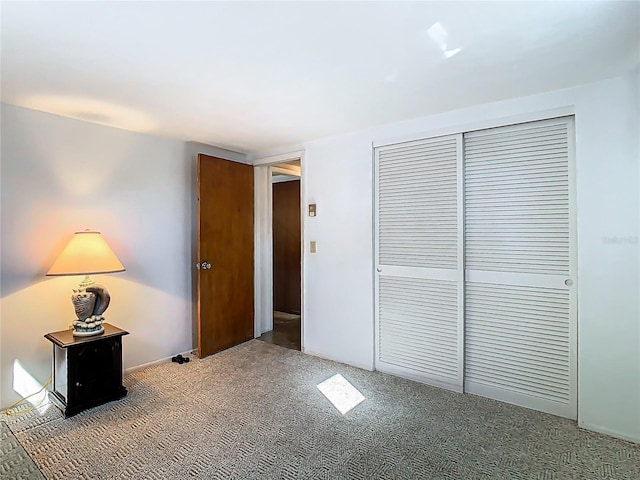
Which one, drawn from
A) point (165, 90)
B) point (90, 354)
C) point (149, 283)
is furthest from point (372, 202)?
point (90, 354)

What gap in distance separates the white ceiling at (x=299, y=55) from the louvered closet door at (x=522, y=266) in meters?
0.44

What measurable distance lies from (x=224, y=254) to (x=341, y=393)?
1.86 meters

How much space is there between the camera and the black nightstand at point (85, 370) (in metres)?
2.51

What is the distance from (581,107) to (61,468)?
3.68 meters

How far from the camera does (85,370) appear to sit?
102 inches

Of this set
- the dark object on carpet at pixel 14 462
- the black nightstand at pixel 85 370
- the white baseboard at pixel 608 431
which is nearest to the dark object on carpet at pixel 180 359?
the black nightstand at pixel 85 370

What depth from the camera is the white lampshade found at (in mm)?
2579

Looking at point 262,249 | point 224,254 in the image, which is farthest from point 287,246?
point 224,254

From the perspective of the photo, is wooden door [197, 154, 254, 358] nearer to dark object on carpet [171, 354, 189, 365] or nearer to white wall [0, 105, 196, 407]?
dark object on carpet [171, 354, 189, 365]

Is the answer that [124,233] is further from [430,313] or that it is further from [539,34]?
[539,34]

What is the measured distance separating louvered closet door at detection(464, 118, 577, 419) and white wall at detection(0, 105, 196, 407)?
271cm

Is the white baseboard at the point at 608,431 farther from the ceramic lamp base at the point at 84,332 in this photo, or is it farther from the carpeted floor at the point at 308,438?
the ceramic lamp base at the point at 84,332

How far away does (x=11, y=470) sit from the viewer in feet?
6.28

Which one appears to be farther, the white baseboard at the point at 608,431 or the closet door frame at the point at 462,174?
the closet door frame at the point at 462,174
